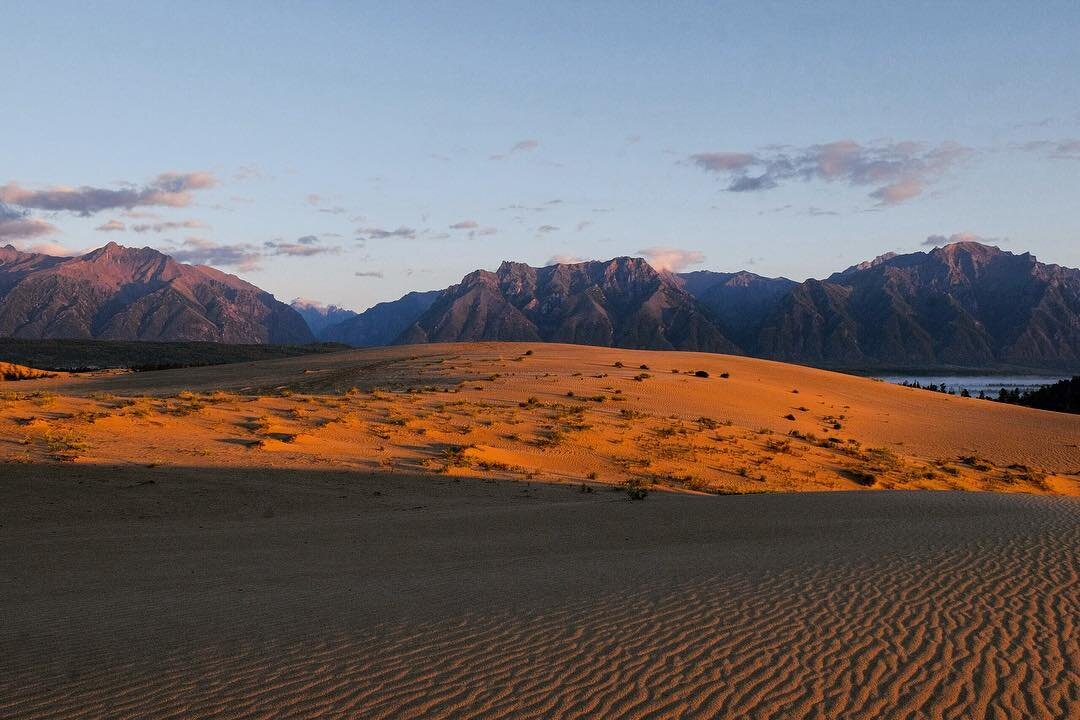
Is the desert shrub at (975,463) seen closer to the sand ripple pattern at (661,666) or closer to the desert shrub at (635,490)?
the desert shrub at (635,490)

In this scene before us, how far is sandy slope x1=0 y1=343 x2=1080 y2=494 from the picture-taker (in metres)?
15.5

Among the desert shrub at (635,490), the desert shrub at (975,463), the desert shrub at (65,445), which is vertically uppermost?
the desert shrub at (65,445)

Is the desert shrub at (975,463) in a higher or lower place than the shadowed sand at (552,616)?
lower

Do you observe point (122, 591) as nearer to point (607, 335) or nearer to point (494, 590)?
point (494, 590)

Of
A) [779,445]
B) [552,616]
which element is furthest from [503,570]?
[779,445]

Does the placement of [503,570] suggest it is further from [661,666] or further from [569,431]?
[569,431]

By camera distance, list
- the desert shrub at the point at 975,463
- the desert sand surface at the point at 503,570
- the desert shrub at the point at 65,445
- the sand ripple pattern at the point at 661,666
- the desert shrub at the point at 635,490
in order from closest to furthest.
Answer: the sand ripple pattern at the point at 661,666 < the desert sand surface at the point at 503,570 < the desert shrub at the point at 635,490 < the desert shrub at the point at 65,445 < the desert shrub at the point at 975,463

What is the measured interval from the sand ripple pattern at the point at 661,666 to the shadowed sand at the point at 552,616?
2 cm

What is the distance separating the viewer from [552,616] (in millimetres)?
5621

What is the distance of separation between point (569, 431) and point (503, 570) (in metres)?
11.5

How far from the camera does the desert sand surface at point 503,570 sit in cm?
439

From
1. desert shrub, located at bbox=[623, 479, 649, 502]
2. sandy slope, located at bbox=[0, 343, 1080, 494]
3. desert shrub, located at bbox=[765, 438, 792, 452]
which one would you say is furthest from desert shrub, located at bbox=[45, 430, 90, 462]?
desert shrub, located at bbox=[765, 438, 792, 452]

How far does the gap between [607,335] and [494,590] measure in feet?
632

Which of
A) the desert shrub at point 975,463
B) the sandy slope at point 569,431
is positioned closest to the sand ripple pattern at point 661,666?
the sandy slope at point 569,431
